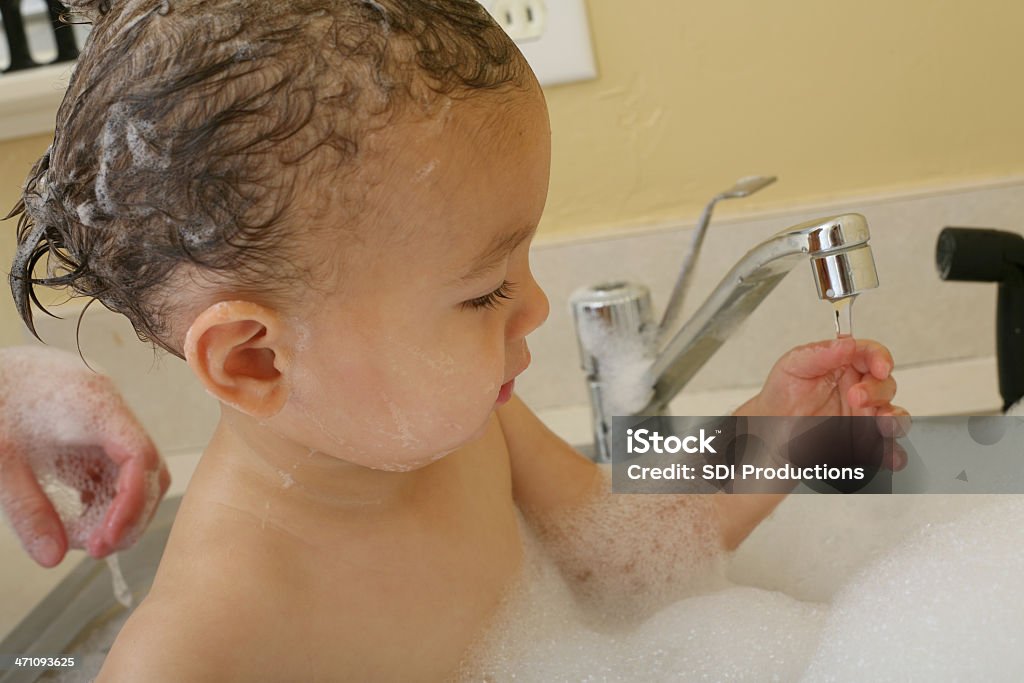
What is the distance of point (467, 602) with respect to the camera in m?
0.72

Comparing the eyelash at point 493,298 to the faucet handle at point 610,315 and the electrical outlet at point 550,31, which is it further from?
the electrical outlet at point 550,31

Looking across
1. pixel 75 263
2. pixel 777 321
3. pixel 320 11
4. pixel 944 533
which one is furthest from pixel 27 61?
pixel 944 533

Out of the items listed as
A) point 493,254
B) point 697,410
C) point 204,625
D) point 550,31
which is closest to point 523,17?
point 550,31

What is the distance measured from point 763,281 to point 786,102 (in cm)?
38

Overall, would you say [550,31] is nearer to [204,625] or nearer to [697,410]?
[697,410]

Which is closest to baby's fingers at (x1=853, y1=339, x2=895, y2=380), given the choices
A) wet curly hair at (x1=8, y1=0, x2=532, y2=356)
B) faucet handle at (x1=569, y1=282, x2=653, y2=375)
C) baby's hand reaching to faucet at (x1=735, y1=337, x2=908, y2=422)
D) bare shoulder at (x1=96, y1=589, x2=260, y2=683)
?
baby's hand reaching to faucet at (x1=735, y1=337, x2=908, y2=422)

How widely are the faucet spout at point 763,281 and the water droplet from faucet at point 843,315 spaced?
0.04 feet

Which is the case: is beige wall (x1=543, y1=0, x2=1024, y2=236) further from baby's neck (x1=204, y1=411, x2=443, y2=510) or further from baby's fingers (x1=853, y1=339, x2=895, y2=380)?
baby's neck (x1=204, y1=411, x2=443, y2=510)

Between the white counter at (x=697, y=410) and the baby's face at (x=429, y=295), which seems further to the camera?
the white counter at (x=697, y=410)

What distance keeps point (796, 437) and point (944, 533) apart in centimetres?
12

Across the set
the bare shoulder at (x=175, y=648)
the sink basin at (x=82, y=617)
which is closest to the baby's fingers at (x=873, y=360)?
the bare shoulder at (x=175, y=648)

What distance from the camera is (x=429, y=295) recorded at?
0.55m

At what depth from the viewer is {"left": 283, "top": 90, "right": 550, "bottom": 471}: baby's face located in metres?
0.53

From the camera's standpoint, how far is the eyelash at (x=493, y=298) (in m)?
0.57
